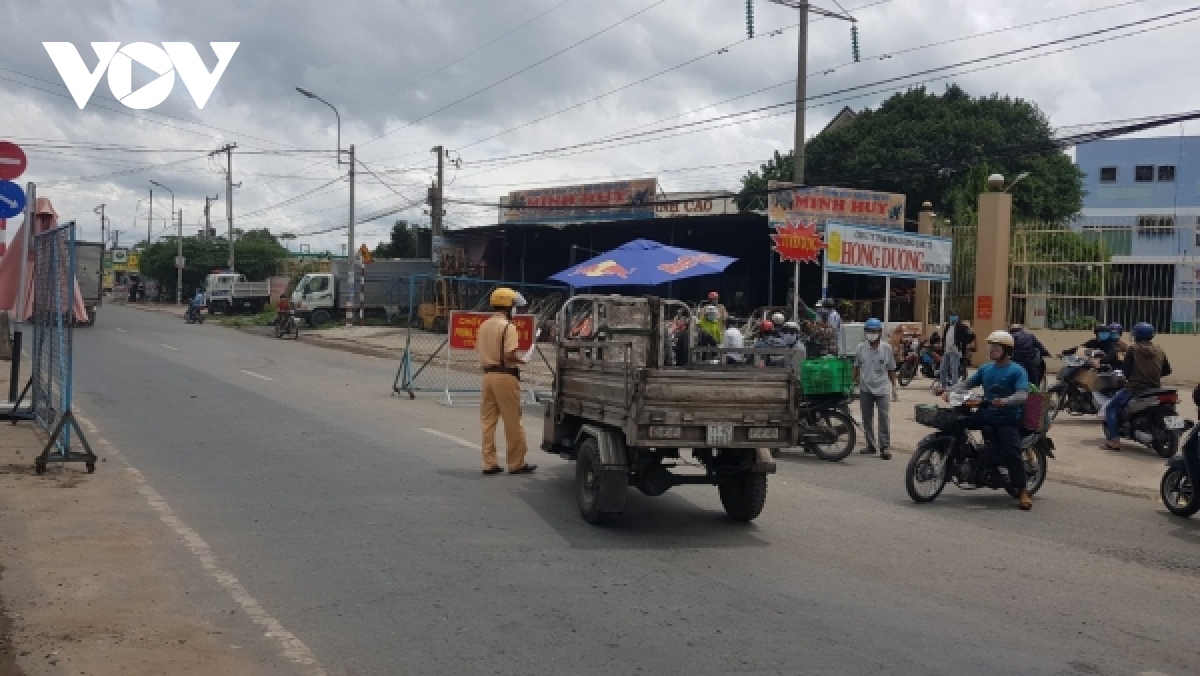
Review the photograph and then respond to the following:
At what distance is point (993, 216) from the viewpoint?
23.8 m

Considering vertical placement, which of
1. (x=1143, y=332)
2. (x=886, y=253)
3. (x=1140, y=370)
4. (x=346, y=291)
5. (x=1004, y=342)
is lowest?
(x=1140, y=370)

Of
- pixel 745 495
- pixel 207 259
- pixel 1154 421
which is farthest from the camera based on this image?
pixel 207 259

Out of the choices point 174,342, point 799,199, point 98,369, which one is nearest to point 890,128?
point 799,199

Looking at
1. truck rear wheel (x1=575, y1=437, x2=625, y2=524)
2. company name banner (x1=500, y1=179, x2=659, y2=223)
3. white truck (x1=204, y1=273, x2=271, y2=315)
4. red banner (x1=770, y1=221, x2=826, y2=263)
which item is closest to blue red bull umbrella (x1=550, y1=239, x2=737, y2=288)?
red banner (x1=770, y1=221, x2=826, y2=263)

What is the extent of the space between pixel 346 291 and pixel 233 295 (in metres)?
16.2

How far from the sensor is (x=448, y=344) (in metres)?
17.7

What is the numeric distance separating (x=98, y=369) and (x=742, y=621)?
19023mm

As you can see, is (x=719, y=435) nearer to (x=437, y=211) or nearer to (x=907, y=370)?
(x=907, y=370)

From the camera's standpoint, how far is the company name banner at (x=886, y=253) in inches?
851

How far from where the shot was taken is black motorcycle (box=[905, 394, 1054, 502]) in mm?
9812

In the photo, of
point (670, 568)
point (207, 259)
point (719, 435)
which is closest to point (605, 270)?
point (719, 435)

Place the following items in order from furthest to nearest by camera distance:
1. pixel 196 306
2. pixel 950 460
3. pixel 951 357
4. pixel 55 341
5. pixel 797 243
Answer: pixel 196 306
pixel 797 243
pixel 951 357
pixel 55 341
pixel 950 460

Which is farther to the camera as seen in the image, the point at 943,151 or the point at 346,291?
the point at 943,151

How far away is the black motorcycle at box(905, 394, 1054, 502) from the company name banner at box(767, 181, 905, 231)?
14533 millimetres
